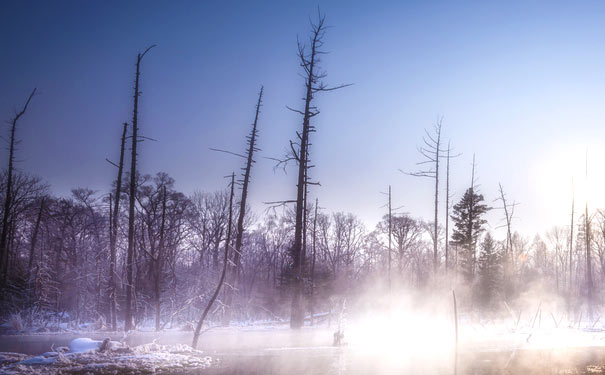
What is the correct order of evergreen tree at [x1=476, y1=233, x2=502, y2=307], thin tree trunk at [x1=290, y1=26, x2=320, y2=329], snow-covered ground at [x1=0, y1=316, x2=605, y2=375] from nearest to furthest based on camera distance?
snow-covered ground at [x1=0, y1=316, x2=605, y2=375]
thin tree trunk at [x1=290, y1=26, x2=320, y2=329]
evergreen tree at [x1=476, y1=233, x2=502, y2=307]

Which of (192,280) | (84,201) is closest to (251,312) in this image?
(192,280)

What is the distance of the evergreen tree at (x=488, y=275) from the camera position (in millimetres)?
33812

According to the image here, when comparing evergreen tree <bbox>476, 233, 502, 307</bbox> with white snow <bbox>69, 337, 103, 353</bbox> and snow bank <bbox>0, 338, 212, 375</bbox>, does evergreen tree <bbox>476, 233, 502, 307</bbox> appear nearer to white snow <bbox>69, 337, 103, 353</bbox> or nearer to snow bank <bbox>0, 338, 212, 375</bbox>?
snow bank <bbox>0, 338, 212, 375</bbox>

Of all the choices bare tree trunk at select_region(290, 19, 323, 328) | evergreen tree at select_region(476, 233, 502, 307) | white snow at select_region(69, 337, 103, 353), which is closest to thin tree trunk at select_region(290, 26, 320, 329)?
bare tree trunk at select_region(290, 19, 323, 328)

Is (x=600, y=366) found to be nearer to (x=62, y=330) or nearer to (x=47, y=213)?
(x=62, y=330)

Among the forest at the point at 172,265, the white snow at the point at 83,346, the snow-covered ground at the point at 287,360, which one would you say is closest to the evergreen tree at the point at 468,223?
the forest at the point at 172,265

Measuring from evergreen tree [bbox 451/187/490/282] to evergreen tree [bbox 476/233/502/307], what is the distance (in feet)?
5.14

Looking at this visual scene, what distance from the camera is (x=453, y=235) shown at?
38.8 m

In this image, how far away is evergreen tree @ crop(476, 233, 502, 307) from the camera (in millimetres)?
33812

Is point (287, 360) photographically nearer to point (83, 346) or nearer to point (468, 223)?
point (83, 346)

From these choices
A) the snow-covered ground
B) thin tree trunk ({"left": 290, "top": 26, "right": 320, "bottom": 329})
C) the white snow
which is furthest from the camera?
thin tree trunk ({"left": 290, "top": 26, "right": 320, "bottom": 329})

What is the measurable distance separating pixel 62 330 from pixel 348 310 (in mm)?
24784

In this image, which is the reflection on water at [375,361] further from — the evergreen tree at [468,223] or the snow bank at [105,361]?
the evergreen tree at [468,223]

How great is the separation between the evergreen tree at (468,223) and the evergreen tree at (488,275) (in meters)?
1.57
